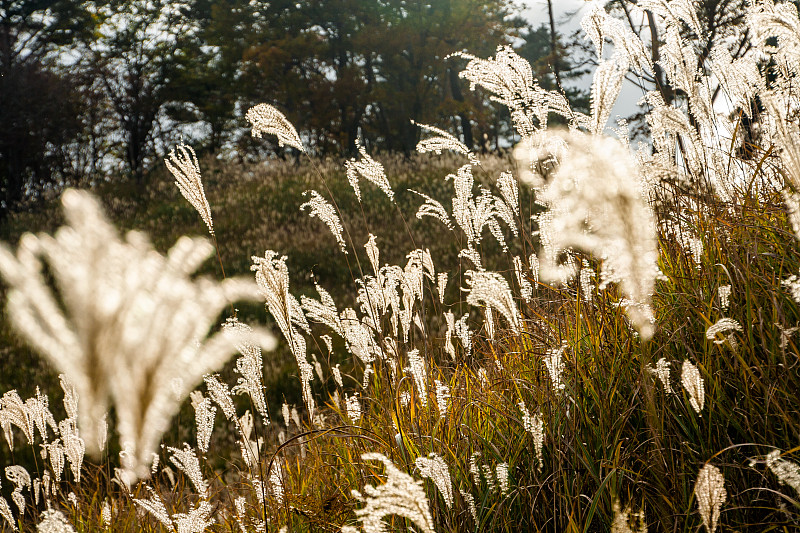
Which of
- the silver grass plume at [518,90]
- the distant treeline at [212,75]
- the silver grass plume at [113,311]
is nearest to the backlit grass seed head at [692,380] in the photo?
the silver grass plume at [113,311]

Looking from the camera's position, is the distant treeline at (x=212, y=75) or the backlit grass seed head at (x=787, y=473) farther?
the distant treeline at (x=212, y=75)

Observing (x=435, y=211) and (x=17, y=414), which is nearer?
(x=17, y=414)

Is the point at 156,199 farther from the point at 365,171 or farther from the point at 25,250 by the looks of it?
the point at 25,250

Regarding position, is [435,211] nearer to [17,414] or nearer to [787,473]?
[787,473]

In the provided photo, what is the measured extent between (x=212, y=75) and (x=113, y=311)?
30196 millimetres

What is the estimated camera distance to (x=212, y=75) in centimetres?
2808

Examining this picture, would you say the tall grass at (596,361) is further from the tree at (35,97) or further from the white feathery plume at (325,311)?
the tree at (35,97)

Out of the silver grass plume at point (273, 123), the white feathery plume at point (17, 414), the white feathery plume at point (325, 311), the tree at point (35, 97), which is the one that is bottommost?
the white feathery plume at point (17, 414)

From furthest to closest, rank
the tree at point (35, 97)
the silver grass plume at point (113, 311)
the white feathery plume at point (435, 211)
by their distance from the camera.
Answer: the tree at point (35, 97) → the white feathery plume at point (435, 211) → the silver grass plume at point (113, 311)

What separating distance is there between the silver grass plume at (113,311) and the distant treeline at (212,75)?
19.6 metres

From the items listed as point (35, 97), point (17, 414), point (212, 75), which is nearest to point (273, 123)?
point (17, 414)

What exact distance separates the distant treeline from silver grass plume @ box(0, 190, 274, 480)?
64.1 ft

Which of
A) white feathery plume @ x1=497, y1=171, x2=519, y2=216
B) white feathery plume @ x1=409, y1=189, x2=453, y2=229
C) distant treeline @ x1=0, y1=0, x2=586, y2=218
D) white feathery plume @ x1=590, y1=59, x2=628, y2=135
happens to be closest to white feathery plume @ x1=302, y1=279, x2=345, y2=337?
white feathery plume @ x1=409, y1=189, x2=453, y2=229

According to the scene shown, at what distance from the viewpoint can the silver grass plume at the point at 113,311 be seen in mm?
613
